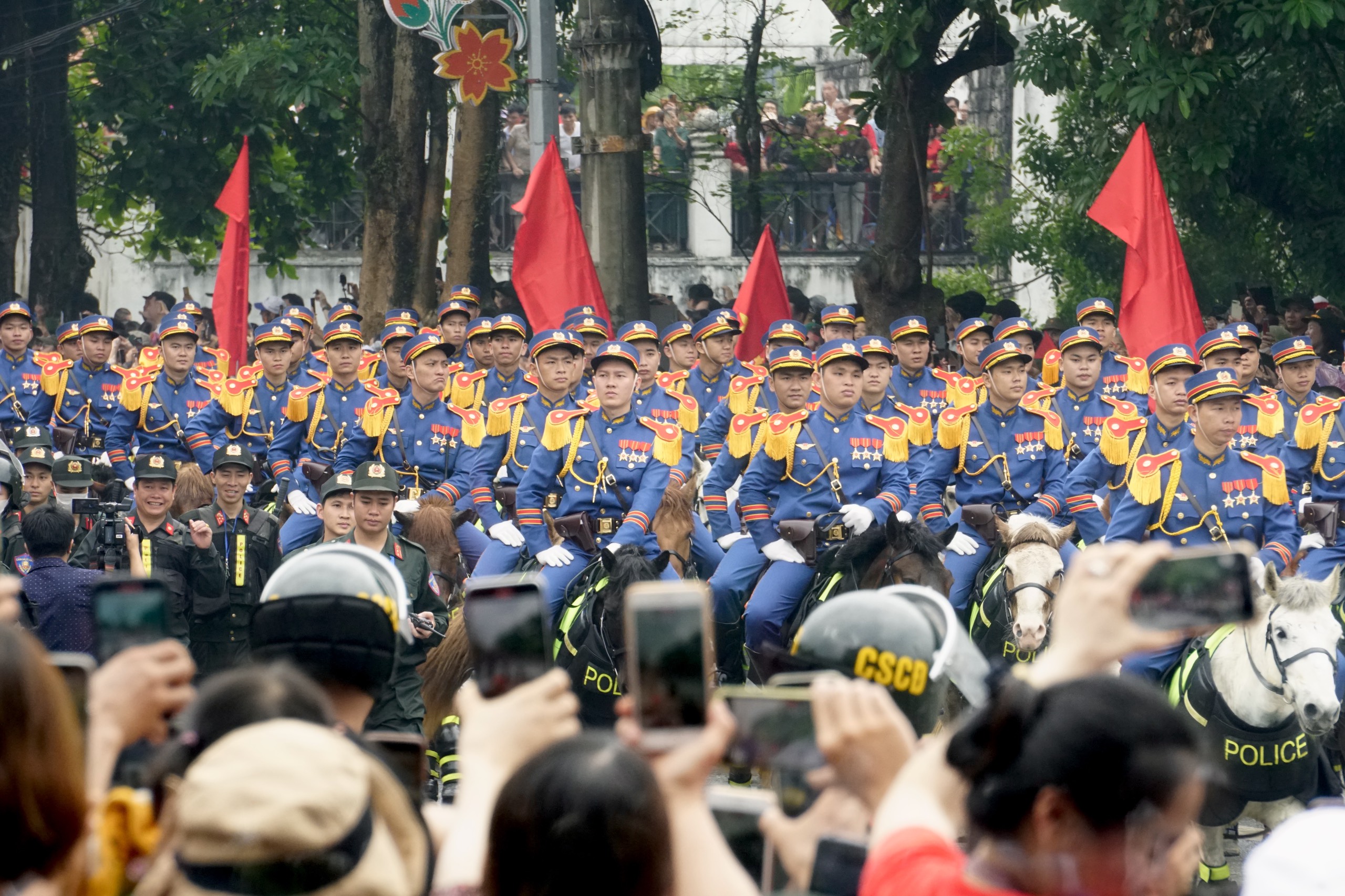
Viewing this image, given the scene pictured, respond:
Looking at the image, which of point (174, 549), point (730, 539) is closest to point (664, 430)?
point (730, 539)

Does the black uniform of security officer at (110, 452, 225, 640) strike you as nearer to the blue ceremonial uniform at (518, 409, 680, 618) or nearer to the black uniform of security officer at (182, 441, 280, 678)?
the black uniform of security officer at (182, 441, 280, 678)

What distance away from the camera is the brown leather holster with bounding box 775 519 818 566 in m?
10.8

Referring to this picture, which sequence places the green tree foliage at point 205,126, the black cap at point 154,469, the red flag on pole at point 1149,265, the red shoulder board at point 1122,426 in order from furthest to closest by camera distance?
1. the green tree foliage at point 205,126
2. the red flag on pole at point 1149,265
3. the red shoulder board at point 1122,426
4. the black cap at point 154,469

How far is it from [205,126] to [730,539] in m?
15.4

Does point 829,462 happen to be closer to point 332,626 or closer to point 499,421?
point 499,421

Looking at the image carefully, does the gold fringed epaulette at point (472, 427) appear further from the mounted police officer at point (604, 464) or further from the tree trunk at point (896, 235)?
the tree trunk at point (896, 235)

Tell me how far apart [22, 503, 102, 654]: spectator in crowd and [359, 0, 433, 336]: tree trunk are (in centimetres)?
1351

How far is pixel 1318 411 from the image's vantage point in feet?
39.8

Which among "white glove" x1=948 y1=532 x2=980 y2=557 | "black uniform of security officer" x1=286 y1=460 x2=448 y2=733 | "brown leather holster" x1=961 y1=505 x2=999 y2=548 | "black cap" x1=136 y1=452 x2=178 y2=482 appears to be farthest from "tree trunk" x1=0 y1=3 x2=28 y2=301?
"white glove" x1=948 y1=532 x2=980 y2=557

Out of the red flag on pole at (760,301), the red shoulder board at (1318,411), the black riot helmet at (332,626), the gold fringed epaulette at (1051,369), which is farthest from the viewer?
the red flag on pole at (760,301)

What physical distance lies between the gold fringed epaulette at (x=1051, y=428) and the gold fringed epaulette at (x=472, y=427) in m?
3.93

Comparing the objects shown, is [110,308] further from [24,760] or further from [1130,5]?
[24,760]

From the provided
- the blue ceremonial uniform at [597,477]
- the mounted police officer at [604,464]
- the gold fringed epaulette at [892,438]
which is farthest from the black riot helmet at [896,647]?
the gold fringed epaulette at [892,438]

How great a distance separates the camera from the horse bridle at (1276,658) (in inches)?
315
